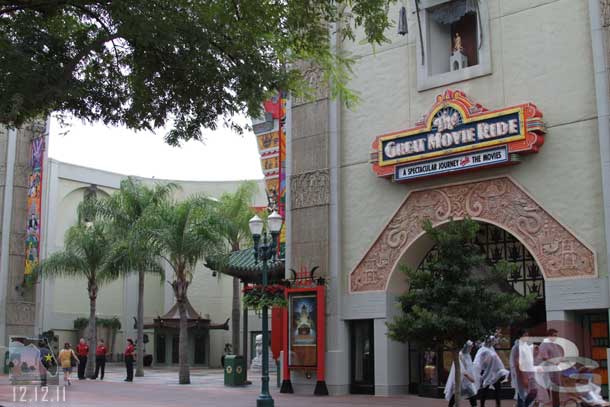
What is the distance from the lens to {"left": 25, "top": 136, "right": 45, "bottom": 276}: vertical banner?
1548 inches

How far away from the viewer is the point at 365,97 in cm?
2298

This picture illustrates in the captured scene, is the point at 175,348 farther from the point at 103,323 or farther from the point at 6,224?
the point at 6,224

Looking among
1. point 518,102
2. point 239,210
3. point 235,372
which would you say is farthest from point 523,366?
point 239,210

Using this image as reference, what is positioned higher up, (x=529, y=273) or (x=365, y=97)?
(x=365, y=97)

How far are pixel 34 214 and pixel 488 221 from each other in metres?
26.5

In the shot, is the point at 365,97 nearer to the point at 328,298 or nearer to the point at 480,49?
the point at 480,49

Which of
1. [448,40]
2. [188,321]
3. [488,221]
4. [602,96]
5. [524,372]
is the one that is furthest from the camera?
[188,321]

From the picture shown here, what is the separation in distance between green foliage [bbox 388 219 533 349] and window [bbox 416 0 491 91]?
24.8 ft

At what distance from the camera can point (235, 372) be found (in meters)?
28.2

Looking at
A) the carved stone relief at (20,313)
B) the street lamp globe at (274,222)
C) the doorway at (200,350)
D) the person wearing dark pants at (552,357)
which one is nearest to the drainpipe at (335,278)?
the street lamp globe at (274,222)

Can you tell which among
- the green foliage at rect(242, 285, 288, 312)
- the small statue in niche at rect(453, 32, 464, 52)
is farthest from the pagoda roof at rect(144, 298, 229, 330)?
the small statue in niche at rect(453, 32, 464, 52)

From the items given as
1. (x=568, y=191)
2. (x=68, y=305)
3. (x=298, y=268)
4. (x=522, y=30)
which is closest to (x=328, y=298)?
(x=298, y=268)

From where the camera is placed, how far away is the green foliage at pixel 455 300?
45.8 ft

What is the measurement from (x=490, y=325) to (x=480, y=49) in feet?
29.2
